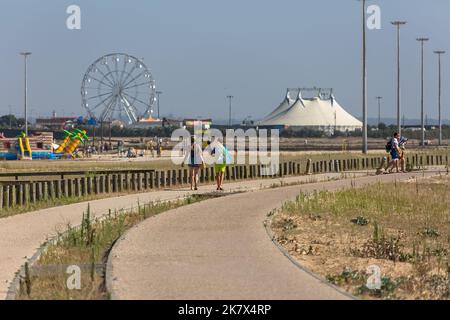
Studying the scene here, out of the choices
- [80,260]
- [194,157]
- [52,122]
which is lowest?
[80,260]

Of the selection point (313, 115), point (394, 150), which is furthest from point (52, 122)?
point (394, 150)

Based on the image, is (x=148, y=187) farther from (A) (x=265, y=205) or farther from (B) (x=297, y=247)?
(B) (x=297, y=247)

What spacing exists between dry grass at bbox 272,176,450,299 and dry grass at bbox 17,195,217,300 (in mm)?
2932

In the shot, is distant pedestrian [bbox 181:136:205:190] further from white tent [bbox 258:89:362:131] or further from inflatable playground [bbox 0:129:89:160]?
white tent [bbox 258:89:362:131]

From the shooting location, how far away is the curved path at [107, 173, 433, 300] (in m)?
10.6

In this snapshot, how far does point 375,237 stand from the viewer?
16.8 meters

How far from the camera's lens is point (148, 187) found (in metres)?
30.3

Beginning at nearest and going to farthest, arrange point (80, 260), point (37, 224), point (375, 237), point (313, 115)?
1. point (80, 260)
2. point (375, 237)
3. point (37, 224)
4. point (313, 115)

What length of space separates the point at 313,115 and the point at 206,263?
530 feet

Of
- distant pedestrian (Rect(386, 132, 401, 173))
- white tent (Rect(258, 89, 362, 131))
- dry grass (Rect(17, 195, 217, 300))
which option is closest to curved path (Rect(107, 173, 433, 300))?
dry grass (Rect(17, 195, 217, 300))

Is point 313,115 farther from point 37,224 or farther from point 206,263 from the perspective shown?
point 206,263

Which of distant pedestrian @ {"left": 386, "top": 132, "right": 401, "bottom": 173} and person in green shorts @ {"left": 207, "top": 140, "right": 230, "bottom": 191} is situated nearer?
person in green shorts @ {"left": 207, "top": 140, "right": 230, "bottom": 191}

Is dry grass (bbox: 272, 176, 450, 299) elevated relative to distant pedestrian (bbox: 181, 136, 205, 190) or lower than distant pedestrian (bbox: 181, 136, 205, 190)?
lower

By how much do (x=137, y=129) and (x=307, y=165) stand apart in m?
115
